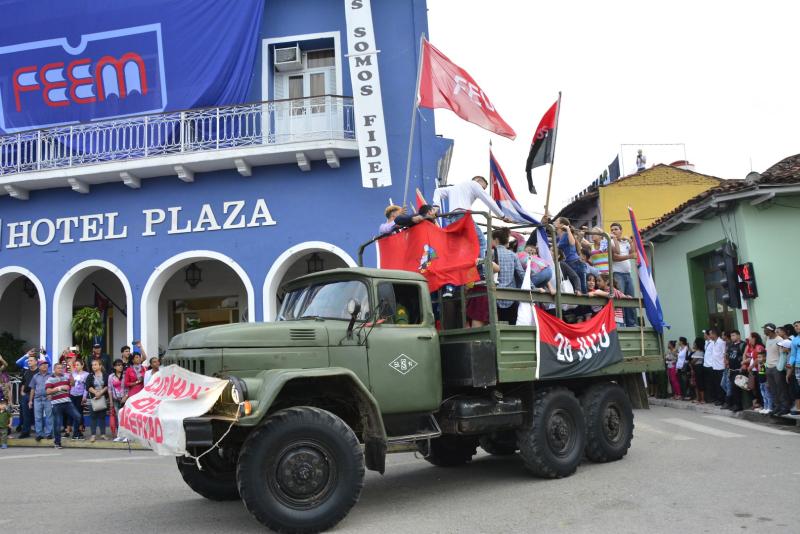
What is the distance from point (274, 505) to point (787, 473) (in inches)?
224

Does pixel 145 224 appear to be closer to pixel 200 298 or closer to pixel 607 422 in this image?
pixel 200 298

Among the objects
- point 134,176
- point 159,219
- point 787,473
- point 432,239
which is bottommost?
point 787,473

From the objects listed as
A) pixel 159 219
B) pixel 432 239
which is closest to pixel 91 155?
pixel 159 219

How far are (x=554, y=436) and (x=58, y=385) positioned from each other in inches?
403

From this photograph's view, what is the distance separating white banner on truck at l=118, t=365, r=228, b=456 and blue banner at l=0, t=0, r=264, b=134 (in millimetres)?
10575

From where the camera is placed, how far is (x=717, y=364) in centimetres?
1652

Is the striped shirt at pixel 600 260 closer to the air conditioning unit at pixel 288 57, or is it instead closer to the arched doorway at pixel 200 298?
the air conditioning unit at pixel 288 57

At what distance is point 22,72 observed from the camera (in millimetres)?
16328

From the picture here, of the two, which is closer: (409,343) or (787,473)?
(409,343)

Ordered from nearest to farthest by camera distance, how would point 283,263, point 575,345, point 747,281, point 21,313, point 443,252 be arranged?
point 443,252, point 575,345, point 283,263, point 747,281, point 21,313

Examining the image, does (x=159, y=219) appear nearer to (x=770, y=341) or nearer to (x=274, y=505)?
(x=274, y=505)

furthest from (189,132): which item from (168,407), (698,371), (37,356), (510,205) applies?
(698,371)

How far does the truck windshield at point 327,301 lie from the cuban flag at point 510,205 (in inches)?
110

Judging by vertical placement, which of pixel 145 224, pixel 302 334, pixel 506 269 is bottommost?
pixel 302 334
